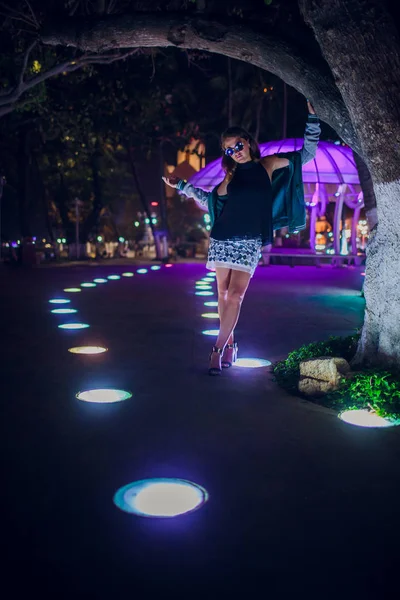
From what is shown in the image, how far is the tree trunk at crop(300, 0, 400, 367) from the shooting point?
4.01 m

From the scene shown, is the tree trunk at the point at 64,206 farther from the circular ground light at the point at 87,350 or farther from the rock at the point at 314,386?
the rock at the point at 314,386

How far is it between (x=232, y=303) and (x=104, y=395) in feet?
4.48

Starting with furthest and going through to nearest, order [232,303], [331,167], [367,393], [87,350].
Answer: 1. [331,167]
2. [87,350]
3. [232,303]
4. [367,393]

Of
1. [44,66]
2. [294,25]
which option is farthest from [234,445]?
[44,66]

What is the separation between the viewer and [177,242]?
36188 millimetres

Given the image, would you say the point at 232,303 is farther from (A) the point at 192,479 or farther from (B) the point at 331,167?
(B) the point at 331,167

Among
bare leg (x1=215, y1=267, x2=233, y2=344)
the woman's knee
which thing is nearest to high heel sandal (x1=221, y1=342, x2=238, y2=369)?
bare leg (x1=215, y1=267, x2=233, y2=344)

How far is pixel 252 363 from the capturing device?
5484mm

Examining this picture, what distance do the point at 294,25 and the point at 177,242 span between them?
103ft

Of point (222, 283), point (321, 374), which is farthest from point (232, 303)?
point (321, 374)

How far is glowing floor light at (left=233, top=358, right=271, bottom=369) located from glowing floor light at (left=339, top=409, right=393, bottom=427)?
1.54 metres

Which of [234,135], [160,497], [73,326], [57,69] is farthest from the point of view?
[57,69]

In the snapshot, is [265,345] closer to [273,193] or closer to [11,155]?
[273,193]

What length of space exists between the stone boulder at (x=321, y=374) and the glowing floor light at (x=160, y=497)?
6.16 ft
